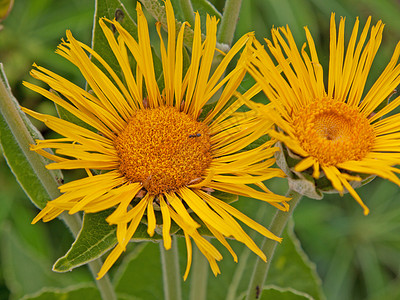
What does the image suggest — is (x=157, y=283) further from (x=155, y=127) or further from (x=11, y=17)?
(x=11, y=17)

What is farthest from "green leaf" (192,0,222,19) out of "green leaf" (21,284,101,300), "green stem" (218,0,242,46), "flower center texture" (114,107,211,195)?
"green leaf" (21,284,101,300)

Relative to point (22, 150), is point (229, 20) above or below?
above

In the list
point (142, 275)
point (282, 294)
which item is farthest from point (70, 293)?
point (282, 294)

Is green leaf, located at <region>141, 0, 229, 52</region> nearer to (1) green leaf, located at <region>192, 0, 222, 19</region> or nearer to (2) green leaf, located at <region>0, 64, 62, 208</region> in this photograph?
(1) green leaf, located at <region>192, 0, 222, 19</region>

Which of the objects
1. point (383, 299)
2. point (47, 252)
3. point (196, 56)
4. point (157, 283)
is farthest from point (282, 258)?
point (47, 252)

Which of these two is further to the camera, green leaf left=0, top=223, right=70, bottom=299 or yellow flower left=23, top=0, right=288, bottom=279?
green leaf left=0, top=223, right=70, bottom=299

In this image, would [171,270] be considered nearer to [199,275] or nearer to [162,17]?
[199,275]

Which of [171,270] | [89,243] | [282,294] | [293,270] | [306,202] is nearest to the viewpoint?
[89,243]

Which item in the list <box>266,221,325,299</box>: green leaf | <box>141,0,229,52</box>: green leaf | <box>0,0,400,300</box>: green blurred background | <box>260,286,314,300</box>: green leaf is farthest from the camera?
<box>0,0,400,300</box>: green blurred background
